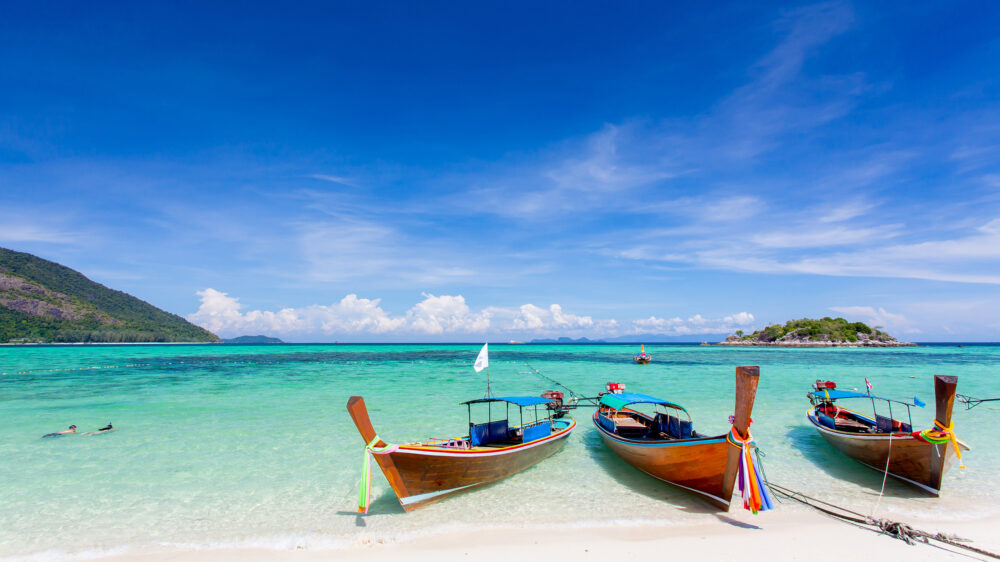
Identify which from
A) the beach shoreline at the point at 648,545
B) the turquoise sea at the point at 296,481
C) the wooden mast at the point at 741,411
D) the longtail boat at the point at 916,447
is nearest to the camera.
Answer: the beach shoreline at the point at 648,545

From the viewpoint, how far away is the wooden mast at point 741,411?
807 cm

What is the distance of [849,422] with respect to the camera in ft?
53.5

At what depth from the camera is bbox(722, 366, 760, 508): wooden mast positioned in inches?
318

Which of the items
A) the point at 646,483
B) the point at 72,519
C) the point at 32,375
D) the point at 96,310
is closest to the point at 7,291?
the point at 96,310

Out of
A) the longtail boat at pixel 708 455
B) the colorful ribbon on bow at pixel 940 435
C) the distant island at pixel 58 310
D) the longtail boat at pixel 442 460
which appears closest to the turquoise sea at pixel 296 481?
the longtail boat at pixel 442 460

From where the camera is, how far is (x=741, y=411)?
27.6 feet

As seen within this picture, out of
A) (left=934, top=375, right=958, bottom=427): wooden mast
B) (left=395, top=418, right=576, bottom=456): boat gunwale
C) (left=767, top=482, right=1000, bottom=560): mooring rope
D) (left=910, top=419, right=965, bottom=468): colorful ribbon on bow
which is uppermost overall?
(left=934, top=375, right=958, bottom=427): wooden mast

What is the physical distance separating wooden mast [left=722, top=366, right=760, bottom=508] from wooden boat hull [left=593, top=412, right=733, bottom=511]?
157 mm

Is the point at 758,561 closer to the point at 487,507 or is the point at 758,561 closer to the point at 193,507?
the point at 487,507

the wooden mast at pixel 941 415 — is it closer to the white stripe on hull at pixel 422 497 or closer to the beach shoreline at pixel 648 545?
the beach shoreline at pixel 648 545

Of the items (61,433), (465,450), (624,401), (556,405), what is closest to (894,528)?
(624,401)

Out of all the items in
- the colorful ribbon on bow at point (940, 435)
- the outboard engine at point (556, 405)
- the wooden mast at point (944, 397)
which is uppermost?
the wooden mast at point (944, 397)

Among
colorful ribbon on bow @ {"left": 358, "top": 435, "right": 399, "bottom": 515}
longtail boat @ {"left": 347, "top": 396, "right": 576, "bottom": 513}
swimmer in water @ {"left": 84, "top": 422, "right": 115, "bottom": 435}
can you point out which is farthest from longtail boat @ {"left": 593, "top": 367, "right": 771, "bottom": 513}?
swimmer in water @ {"left": 84, "top": 422, "right": 115, "bottom": 435}

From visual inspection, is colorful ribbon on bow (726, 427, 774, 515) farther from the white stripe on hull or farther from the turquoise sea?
the white stripe on hull
